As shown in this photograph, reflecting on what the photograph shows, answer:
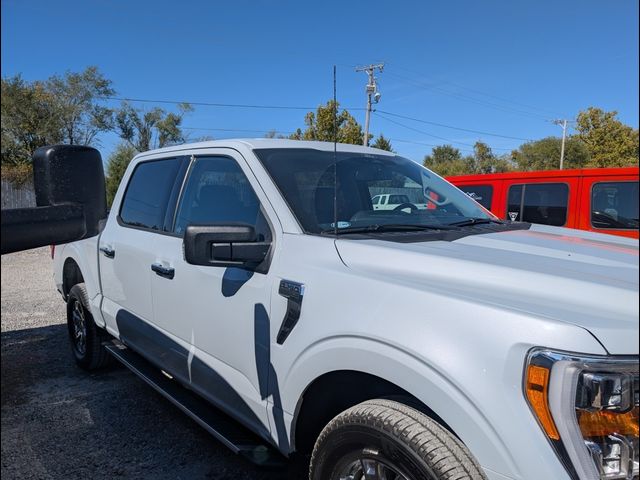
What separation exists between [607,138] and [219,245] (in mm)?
1500

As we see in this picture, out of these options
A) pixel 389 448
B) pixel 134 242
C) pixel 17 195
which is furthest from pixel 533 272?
pixel 134 242


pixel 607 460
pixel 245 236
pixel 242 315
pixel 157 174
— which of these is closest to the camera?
pixel 607 460

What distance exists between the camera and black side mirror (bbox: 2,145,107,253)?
114cm

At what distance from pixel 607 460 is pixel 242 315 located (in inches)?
60.8

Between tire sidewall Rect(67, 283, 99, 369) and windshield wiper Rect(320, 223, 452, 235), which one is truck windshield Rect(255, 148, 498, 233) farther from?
tire sidewall Rect(67, 283, 99, 369)

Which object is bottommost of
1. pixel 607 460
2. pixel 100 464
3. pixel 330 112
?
pixel 100 464

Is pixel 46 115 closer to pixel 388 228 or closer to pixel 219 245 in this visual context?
pixel 219 245

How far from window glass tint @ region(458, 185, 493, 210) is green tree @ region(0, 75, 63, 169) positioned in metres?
7.28

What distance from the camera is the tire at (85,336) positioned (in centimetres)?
438

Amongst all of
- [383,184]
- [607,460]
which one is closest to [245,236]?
[383,184]

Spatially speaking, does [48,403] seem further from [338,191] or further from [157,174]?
[338,191]

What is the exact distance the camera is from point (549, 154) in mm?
1887

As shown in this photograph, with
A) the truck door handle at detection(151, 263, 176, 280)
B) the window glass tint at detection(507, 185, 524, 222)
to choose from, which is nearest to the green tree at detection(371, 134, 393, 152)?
the truck door handle at detection(151, 263, 176, 280)

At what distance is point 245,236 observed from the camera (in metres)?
2.23
